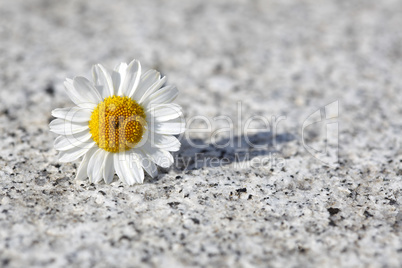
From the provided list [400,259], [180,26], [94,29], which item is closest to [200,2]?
[180,26]

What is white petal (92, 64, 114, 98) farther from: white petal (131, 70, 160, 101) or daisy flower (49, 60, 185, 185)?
white petal (131, 70, 160, 101)

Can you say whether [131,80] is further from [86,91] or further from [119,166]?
[119,166]

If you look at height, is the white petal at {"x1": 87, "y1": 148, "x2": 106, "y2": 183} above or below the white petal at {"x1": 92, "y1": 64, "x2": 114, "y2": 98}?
below

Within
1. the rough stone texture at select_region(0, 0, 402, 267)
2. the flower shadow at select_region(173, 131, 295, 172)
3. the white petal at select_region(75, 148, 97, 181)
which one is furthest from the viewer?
the flower shadow at select_region(173, 131, 295, 172)

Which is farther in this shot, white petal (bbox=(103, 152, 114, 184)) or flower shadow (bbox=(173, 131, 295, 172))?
flower shadow (bbox=(173, 131, 295, 172))

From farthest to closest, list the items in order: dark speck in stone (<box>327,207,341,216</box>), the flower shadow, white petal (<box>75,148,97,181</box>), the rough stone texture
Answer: the flower shadow → white petal (<box>75,148,97,181</box>) → dark speck in stone (<box>327,207,341,216</box>) → the rough stone texture

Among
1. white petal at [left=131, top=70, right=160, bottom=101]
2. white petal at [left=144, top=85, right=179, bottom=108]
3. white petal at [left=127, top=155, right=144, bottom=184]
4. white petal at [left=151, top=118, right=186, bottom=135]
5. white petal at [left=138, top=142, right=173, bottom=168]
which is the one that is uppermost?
white petal at [left=131, top=70, right=160, bottom=101]

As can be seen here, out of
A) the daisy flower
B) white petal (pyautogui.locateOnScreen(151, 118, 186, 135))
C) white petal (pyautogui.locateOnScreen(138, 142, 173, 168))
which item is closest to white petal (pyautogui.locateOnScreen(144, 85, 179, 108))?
the daisy flower

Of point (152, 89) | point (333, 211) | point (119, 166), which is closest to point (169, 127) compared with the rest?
point (152, 89)
